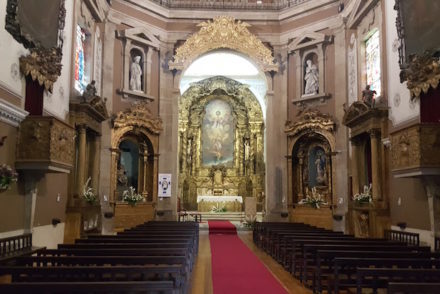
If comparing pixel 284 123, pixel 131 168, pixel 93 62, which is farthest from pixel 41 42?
pixel 284 123

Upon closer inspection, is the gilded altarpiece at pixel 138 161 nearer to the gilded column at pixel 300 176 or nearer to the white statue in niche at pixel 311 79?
the gilded column at pixel 300 176

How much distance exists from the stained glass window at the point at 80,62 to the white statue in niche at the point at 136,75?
10.1 ft

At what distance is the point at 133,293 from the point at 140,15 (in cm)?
1663

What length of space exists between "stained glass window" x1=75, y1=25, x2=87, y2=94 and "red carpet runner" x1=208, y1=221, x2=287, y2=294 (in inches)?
269

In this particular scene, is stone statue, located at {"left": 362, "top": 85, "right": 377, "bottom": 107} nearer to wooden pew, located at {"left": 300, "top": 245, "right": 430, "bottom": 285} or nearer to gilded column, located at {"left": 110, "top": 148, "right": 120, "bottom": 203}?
wooden pew, located at {"left": 300, "top": 245, "right": 430, "bottom": 285}

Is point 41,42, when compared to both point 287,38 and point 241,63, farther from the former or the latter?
point 241,63

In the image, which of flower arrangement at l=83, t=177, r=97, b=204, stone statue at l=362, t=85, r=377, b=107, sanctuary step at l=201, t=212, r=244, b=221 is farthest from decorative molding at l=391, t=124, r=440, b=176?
sanctuary step at l=201, t=212, r=244, b=221

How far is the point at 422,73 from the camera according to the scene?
10.5 metres

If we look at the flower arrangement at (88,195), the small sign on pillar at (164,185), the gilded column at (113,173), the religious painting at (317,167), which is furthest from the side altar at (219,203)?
the flower arrangement at (88,195)

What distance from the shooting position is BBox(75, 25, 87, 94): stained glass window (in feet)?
49.5

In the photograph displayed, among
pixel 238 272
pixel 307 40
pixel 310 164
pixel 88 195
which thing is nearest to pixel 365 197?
pixel 310 164

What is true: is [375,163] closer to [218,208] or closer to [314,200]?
[314,200]

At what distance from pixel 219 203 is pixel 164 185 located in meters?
6.66

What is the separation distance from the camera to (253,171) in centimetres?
2641
